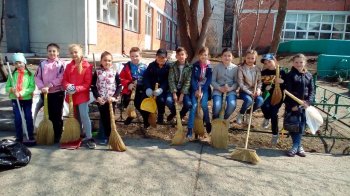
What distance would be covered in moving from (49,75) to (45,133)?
0.86 meters

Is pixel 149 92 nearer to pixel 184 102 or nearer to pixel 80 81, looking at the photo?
pixel 184 102

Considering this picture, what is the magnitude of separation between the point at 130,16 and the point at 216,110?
13509mm

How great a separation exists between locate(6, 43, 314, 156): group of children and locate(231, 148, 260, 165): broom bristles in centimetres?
70

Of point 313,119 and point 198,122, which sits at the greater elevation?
point 313,119

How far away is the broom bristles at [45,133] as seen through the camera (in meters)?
4.48

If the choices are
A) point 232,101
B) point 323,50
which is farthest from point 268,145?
point 323,50

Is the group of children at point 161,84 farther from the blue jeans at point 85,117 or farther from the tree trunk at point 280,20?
the tree trunk at point 280,20

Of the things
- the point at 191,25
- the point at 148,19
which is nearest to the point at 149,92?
the point at 191,25

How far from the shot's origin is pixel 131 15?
56.3ft

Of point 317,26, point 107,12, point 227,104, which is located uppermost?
point 317,26

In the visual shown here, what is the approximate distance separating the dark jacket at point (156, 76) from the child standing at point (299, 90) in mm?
1896

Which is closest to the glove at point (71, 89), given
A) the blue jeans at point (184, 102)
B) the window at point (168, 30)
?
the blue jeans at point (184, 102)

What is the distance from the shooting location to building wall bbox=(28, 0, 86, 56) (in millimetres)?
10227

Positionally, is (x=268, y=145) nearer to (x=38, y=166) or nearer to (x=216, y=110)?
(x=216, y=110)
